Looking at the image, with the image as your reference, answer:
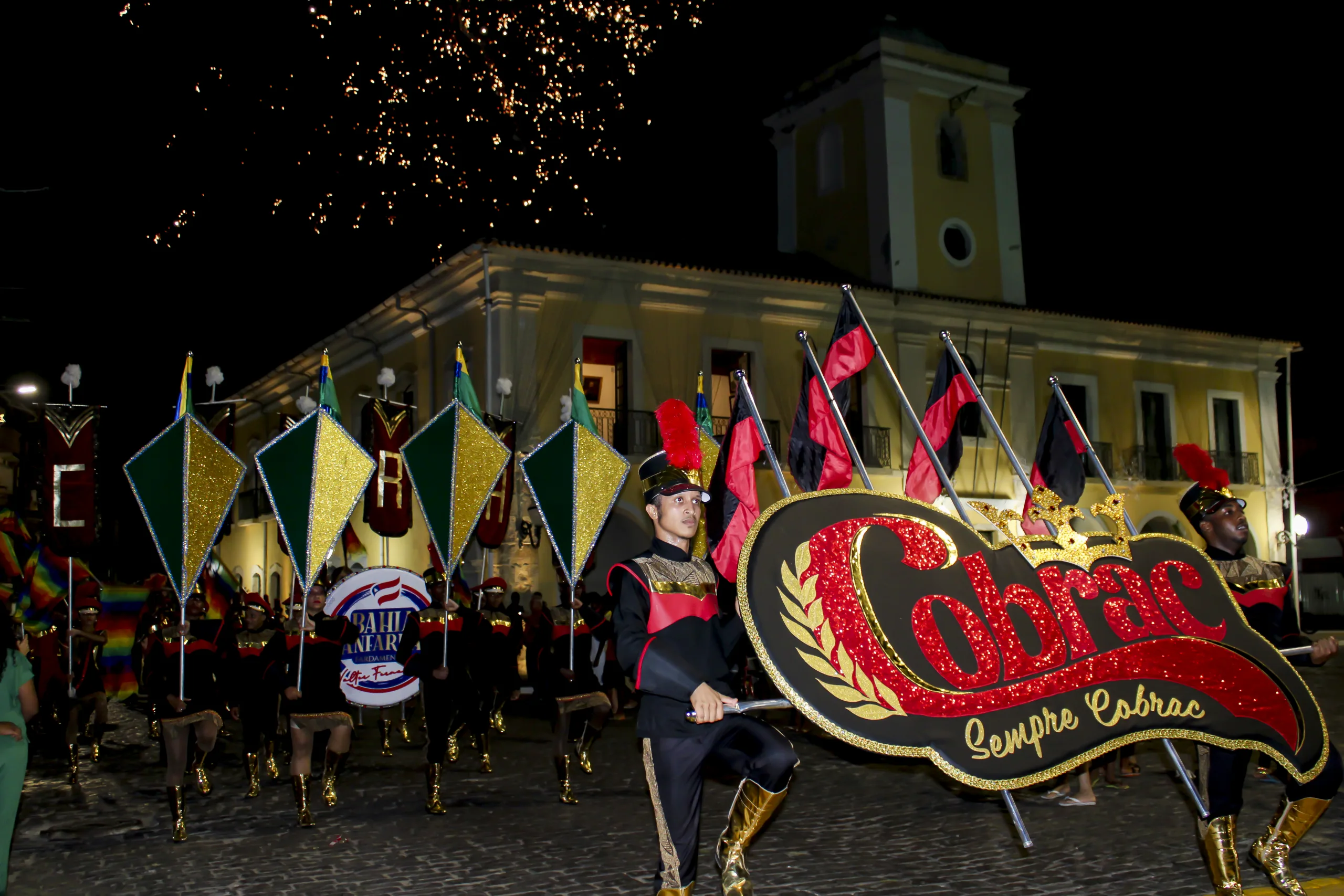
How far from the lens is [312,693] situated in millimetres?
9000

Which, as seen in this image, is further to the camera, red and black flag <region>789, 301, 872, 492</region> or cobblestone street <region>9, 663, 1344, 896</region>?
red and black flag <region>789, 301, 872, 492</region>

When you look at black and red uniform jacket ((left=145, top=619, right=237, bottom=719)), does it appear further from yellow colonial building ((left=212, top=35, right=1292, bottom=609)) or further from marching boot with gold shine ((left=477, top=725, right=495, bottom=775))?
yellow colonial building ((left=212, top=35, right=1292, bottom=609))

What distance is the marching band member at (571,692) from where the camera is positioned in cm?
953

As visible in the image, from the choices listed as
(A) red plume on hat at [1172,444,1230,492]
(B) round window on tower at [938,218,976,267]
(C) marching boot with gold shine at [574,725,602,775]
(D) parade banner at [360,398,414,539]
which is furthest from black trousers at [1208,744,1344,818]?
(B) round window on tower at [938,218,976,267]

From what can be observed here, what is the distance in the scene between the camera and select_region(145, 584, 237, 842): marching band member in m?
8.37

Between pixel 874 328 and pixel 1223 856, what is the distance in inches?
778

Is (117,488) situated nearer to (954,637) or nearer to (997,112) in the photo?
(997,112)

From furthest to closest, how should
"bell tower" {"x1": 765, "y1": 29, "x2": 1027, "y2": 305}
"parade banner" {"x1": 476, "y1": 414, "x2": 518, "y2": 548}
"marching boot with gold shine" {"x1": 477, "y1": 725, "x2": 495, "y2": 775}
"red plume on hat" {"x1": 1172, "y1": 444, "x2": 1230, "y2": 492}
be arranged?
"bell tower" {"x1": 765, "y1": 29, "x2": 1027, "y2": 305}, "parade banner" {"x1": 476, "y1": 414, "x2": 518, "y2": 548}, "marching boot with gold shine" {"x1": 477, "y1": 725, "x2": 495, "y2": 775}, "red plume on hat" {"x1": 1172, "y1": 444, "x2": 1230, "y2": 492}

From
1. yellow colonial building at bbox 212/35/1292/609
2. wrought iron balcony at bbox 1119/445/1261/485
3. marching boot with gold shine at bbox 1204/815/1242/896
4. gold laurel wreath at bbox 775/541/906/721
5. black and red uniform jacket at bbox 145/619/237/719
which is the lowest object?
marching boot with gold shine at bbox 1204/815/1242/896

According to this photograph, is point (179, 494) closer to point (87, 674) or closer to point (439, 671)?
point (439, 671)

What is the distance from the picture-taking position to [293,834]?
27.0ft

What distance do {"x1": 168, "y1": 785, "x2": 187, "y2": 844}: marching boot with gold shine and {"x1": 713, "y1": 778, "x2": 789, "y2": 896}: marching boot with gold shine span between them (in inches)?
184

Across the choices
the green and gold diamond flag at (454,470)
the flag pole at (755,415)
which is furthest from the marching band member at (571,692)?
the flag pole at (755,415)

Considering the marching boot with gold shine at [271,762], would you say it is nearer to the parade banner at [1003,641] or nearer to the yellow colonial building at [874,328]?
the parade banner at [1003,641]
